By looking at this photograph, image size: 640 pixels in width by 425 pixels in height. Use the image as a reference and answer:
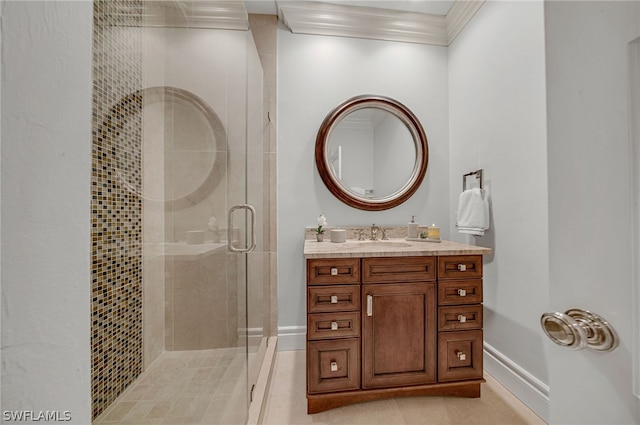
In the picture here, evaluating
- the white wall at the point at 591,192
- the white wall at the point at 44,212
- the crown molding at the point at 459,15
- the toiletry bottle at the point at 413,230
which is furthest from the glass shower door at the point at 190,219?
the crown molding at the point at 459,15

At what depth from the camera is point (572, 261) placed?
1.34 ft

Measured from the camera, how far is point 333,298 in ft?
4.60

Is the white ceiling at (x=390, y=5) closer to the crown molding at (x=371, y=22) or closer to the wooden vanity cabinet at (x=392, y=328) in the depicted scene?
the crown molding at (x=371, y=22)

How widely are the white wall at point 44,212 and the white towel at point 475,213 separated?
1.92 metres

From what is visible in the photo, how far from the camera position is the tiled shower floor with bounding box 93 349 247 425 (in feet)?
2.62

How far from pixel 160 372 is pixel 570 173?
1.22 metres

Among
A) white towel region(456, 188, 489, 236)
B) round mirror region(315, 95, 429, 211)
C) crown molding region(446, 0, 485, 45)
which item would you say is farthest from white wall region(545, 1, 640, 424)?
crown molding region(446, 0, 485, 45)

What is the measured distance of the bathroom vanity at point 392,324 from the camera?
1.39 m

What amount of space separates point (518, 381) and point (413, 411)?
25.6 inches

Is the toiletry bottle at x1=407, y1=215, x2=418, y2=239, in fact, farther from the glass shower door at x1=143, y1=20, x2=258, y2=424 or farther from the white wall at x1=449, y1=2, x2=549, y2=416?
the glass shower door at x1=143, y1=20, x2=258, y2=424

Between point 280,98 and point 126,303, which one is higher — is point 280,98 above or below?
above

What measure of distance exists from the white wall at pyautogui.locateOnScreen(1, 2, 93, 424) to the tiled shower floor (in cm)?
70

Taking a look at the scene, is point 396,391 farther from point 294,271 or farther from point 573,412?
point 573,412

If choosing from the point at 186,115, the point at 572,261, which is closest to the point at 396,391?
the point at 572,261
